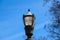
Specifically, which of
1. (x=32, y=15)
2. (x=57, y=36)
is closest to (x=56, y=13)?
(x=57, y=36)

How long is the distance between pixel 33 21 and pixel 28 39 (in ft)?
2.10

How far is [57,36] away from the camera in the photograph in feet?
49.1

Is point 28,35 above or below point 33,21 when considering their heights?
below

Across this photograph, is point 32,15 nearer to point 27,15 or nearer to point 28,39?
point 27,15

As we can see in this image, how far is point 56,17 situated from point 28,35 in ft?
28.2

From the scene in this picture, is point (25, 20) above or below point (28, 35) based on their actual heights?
above

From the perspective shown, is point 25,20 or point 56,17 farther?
point 56,17

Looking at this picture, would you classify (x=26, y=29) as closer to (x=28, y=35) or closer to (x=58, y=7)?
(x=28, y=35)

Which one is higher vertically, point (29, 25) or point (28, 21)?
point (28, 21)

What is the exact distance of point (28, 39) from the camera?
22.8ft

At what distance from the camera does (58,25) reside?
49.0 ft

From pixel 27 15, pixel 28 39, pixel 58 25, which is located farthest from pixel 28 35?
pixel 58 25

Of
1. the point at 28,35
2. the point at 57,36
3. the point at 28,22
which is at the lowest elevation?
the point at 57,36

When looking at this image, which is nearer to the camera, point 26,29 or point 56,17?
point 26,29
